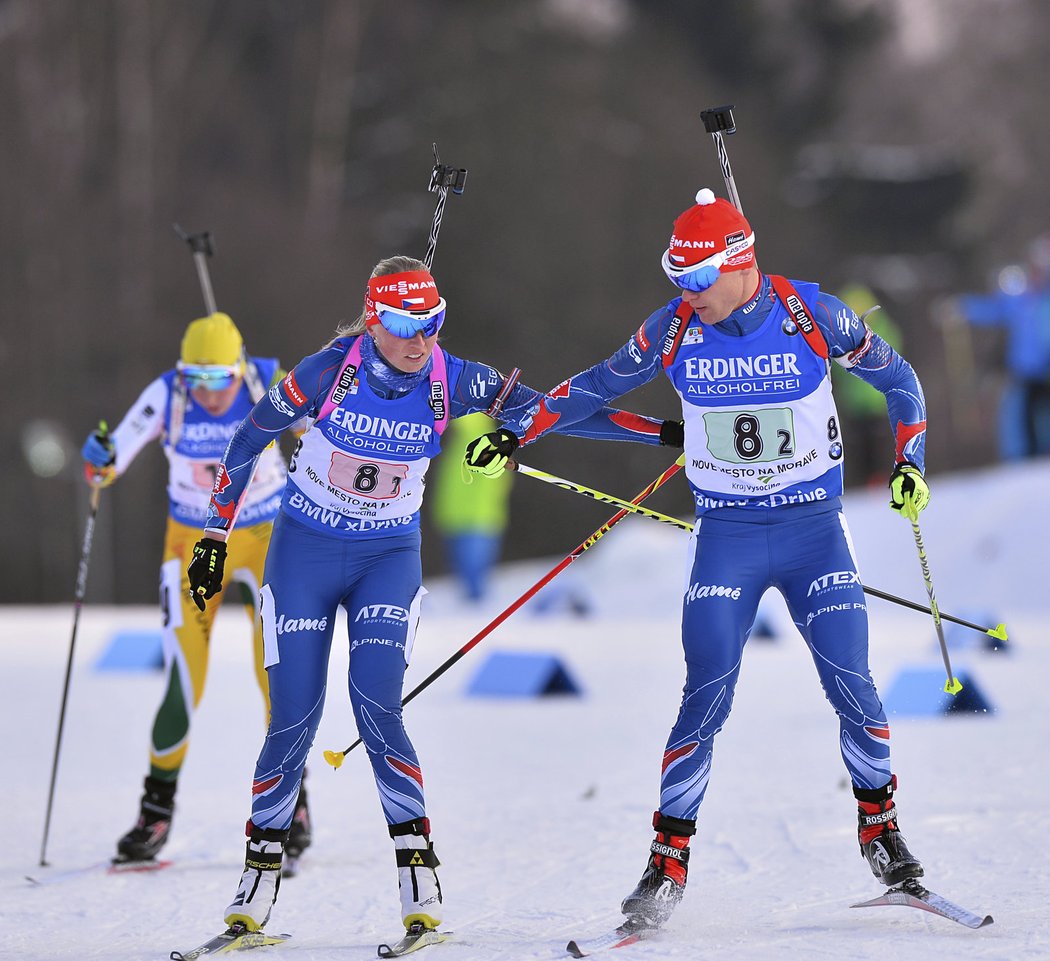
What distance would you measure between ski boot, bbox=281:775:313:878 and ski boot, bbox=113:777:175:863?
0.48 m

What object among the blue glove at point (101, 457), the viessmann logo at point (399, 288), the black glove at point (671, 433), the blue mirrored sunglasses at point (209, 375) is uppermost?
the blue mirrored sunglasses at point (209, 375)

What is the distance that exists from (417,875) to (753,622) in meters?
1.21

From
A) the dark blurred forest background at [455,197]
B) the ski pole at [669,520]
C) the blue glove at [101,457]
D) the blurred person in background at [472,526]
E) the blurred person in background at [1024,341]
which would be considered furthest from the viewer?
the dark blurred forest background at [455,197]

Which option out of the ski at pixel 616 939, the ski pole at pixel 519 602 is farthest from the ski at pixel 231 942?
the ski at pixel 616 939

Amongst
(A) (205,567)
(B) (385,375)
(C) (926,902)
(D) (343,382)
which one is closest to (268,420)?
(D) (343,382)

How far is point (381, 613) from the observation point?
16.2 ft

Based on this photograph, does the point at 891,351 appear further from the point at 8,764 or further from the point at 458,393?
the point at 8,764

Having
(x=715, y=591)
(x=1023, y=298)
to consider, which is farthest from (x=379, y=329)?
(x=1023, y=298)

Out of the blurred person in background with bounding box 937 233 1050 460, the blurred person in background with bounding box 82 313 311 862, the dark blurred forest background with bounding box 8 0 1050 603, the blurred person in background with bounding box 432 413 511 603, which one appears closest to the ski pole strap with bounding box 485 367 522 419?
the blurred person in background with bounding box 82 313 311 862

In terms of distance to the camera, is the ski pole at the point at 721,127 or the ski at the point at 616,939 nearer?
the ski at the point at 616,939

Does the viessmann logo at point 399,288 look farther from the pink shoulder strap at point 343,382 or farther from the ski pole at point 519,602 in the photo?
the ski pole at point 519,602

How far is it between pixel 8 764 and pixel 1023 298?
41.1 ft

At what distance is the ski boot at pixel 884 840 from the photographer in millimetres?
4930

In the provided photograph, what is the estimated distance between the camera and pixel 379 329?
5.00 m
